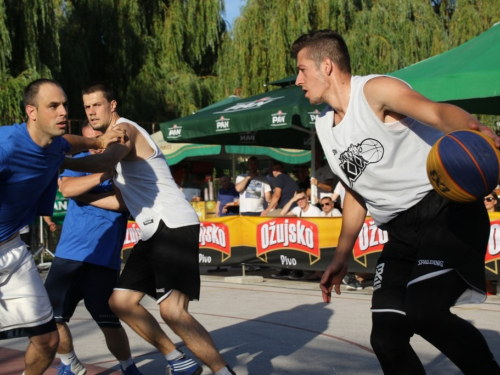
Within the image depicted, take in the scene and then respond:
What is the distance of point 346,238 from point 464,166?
4.28 ft

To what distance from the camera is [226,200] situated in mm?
14805

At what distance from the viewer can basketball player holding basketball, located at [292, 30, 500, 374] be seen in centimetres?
354

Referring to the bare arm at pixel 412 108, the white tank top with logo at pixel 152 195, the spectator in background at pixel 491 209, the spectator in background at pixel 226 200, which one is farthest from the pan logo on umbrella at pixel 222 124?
the bare arm at pixel 412 108

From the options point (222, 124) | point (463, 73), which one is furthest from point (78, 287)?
point (222, 124)

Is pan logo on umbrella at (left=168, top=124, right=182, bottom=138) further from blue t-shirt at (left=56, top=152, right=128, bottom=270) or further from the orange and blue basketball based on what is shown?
the orange and blue basketball

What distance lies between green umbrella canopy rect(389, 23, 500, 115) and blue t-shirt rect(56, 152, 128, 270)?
503 centimetres

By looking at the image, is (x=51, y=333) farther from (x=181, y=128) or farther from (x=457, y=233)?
(x=181, y=128)

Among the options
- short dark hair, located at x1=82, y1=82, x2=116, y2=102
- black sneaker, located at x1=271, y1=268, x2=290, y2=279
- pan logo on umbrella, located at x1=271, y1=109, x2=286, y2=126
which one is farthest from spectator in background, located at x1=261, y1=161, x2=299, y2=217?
short dark hair, located at x1=82, y1=82, x2=116, y2=102

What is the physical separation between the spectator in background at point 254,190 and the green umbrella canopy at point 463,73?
11.5 ft

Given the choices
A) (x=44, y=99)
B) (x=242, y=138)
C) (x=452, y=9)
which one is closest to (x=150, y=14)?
(x=452, y=9)

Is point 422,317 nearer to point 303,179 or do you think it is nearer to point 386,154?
point 386,154

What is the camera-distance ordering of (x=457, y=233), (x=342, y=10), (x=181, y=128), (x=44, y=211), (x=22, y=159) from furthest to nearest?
(x=342, y=10), (x=181, y=128), (x=44, y=211), (x=22, y=159), (x=457, y=233)

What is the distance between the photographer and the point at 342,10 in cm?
2295

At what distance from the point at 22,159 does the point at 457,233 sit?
2536 mm
